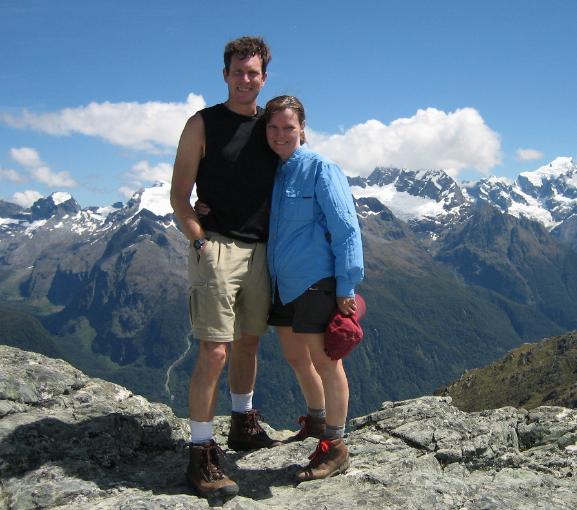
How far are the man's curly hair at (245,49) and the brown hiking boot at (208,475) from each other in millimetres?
6734

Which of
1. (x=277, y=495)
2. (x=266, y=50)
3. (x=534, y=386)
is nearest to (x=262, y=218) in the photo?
(x=266, y=50)

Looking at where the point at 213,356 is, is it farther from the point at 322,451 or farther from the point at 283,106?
the point at 283,106

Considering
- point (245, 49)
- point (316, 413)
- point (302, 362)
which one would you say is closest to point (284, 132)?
point (245, 49)

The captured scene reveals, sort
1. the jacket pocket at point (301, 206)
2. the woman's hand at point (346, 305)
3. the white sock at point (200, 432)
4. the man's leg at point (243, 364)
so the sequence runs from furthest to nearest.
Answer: the man's leg at point (243, 364) → the jacket pocket at point (301, 206) → the woman's hand at point (346, 305) → the white sock at point (200, 432)

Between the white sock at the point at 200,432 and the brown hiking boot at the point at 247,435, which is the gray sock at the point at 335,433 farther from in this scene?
the brown hiking boot at the point at 247,435

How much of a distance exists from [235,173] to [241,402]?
5.14 metres

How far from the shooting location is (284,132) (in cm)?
1050

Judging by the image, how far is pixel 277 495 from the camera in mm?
10320

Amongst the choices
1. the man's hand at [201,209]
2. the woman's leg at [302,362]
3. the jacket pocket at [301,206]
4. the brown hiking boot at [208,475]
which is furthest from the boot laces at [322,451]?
the man's hand at [201,209]

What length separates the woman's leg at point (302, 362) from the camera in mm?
11805

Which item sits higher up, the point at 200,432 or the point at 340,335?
the point at 340,335

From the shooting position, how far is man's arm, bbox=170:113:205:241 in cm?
1051

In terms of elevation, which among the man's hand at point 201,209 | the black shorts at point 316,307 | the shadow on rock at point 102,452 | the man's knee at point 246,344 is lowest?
the shadow on rock at point 102,452

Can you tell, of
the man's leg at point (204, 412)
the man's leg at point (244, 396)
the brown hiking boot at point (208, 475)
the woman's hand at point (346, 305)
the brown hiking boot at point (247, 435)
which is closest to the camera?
the brown hiking boot at point (208, 475)
